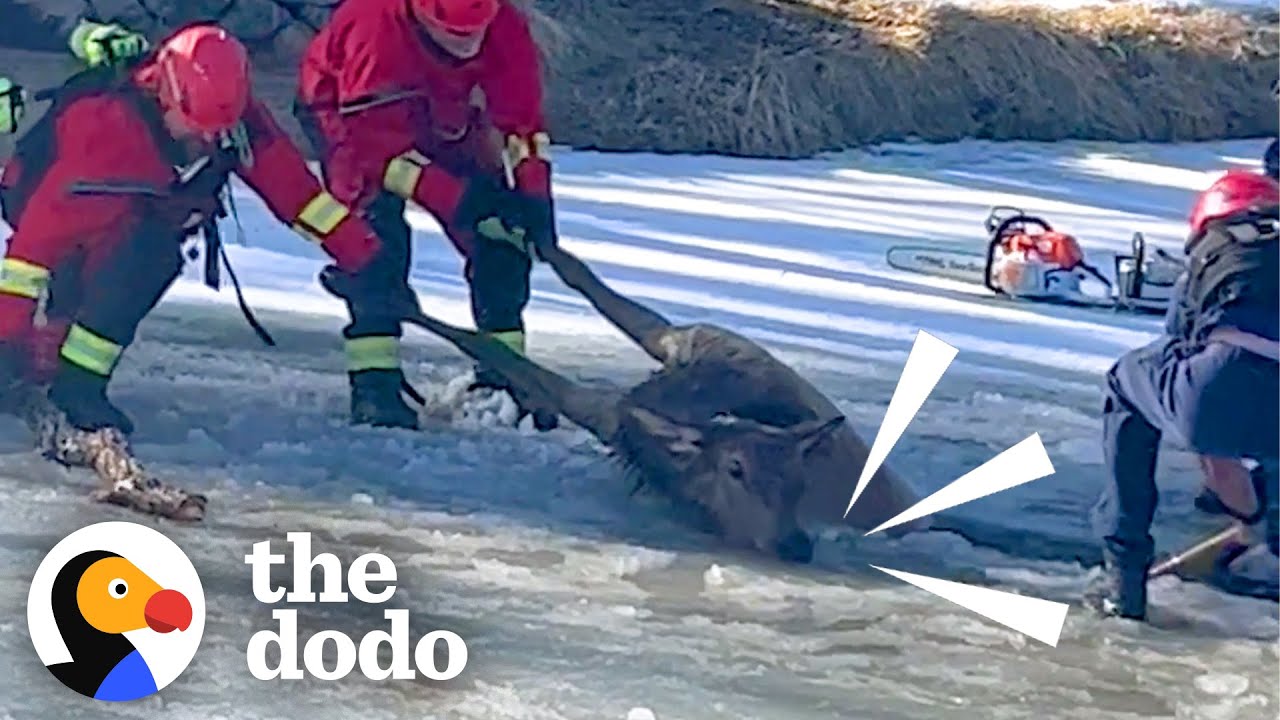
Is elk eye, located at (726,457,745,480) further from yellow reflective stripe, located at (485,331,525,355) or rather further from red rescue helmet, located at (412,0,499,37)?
red rescue helmet, located at (412,0,499,37)

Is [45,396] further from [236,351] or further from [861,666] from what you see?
[861,666]

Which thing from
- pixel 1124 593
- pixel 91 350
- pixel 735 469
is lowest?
pixel 1124 593

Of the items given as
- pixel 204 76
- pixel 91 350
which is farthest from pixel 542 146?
pixel 91 350

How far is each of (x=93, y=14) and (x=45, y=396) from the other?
1.87 feet

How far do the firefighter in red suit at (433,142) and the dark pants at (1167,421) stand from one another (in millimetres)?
812

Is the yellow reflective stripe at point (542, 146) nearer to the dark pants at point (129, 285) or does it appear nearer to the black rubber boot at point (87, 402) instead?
the dark pants at point (129, 285)

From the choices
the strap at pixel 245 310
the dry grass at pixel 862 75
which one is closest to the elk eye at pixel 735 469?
the dry grass at pixel 862 75

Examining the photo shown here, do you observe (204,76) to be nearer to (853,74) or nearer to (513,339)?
(513,339)

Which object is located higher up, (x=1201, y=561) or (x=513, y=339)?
(x=513, y=339)

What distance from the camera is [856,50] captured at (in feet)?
8.85

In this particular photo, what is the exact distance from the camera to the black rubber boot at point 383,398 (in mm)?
2715

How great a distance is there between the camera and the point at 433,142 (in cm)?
266

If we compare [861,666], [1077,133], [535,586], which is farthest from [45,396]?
[1077,133]

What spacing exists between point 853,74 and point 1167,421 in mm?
664
